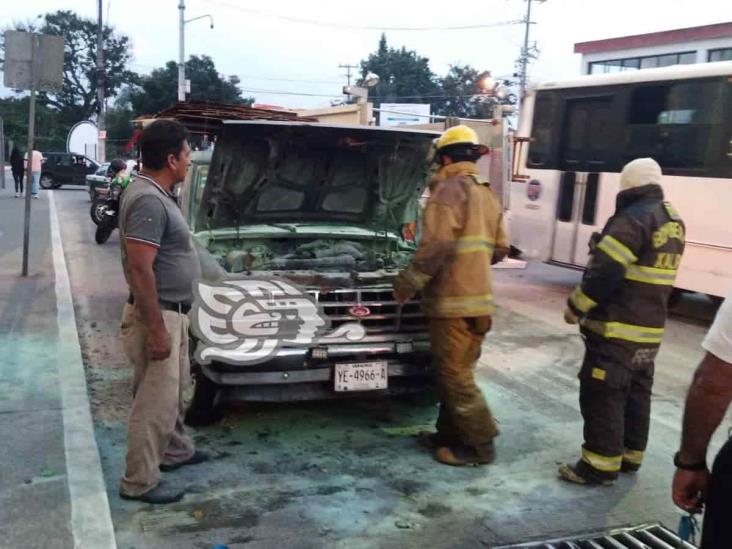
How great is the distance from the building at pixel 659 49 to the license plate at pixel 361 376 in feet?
96.5

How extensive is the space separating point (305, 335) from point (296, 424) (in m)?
0.82

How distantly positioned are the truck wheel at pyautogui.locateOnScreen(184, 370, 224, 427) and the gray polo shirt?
978 millimetres

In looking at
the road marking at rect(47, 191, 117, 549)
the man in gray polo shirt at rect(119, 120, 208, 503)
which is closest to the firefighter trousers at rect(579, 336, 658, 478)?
the man in gray polo shirt at rect(119, 120, 208, 503)

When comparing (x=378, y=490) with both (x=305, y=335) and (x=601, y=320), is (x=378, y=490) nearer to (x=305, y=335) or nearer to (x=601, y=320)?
(x=305, y=335)

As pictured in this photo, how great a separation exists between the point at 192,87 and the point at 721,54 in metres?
34.4

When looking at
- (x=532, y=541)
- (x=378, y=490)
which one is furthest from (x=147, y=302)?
(x=532, y=541)

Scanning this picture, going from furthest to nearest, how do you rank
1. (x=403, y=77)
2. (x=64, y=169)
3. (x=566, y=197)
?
1. (x=403, y=77)
2. (x=64, y=169)
3. (x=566, y=197)

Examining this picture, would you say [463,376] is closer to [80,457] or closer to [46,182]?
[80,457]

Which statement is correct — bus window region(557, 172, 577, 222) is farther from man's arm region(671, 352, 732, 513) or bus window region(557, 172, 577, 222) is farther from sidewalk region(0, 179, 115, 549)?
man's arm region(671, 352, 732, 513)

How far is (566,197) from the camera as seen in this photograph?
1098 cm

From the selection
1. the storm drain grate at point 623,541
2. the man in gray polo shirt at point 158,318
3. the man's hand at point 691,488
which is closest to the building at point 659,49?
the storm drain grate at point 623,541

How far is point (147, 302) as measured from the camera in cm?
368

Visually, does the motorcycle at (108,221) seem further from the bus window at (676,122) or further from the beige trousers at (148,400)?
the beige trousers at (148,400)

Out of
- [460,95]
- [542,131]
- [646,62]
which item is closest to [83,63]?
[460,95]
